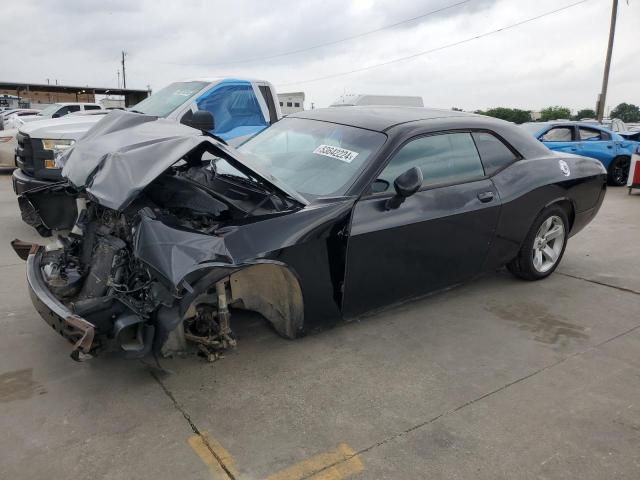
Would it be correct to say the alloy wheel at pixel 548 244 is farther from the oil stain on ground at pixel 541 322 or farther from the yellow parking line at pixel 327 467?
the yellow parking line at pixel 327 467

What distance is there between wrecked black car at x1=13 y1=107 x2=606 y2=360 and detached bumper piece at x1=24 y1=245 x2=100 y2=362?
0.01 m

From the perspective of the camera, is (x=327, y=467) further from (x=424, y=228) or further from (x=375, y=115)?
(x=375, y=115)

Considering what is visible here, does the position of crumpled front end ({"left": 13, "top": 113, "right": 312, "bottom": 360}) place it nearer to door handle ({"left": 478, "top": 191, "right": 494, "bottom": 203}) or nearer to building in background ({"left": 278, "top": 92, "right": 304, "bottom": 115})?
door handle ({"left": 478, "top": 191, "right": 494, "bottom": 203})

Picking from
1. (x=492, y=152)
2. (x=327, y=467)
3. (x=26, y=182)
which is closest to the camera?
(x=327, y=467)

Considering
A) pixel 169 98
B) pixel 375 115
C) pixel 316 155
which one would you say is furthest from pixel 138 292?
pixel 169 98

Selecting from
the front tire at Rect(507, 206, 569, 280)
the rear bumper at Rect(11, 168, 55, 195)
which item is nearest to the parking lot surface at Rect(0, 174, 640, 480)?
the front tire at Rect(507, 206, 569, 280)

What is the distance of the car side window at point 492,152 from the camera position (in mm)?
4105

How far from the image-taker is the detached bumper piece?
247 cm

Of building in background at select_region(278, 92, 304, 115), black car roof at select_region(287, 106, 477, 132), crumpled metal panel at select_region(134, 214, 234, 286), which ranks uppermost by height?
building in background at select_region(278, 92, 304, 115)

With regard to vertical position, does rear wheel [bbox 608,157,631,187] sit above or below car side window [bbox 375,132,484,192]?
below

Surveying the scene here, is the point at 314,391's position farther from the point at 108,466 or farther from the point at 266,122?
the point at 266,122

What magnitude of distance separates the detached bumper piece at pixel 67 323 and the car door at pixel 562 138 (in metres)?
10.3

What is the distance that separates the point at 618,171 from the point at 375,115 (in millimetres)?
10463

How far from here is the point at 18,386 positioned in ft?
9.66
